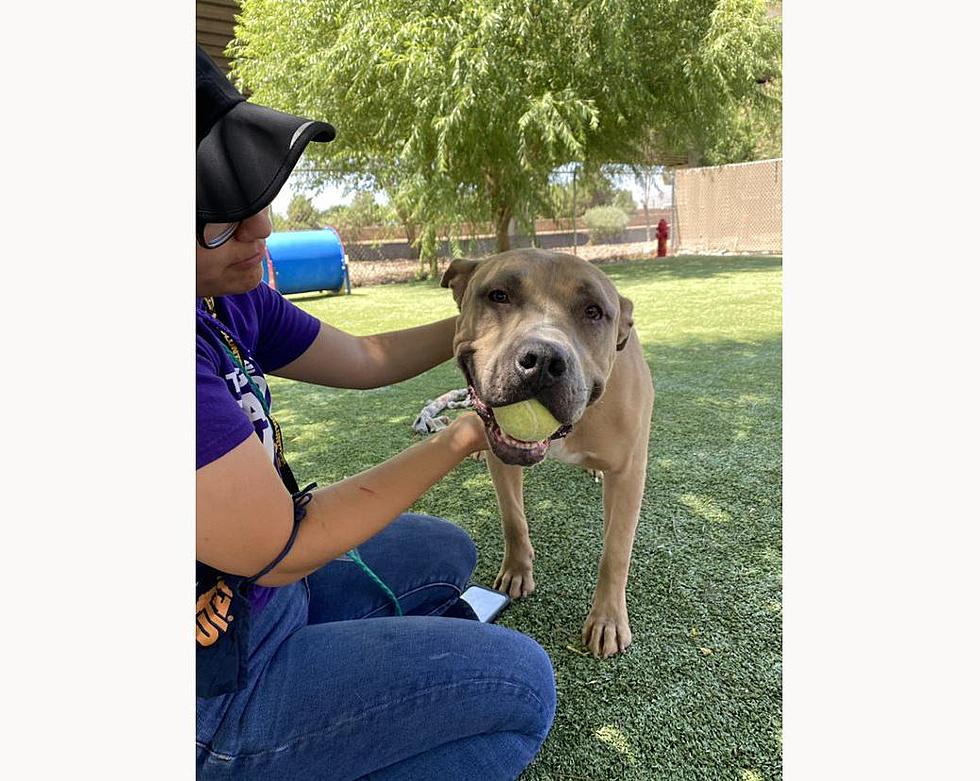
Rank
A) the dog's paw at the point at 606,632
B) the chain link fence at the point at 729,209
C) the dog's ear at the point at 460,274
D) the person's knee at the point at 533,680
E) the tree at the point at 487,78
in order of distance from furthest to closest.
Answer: the chain link fence at the point at 729,209, the tree at the point at 487,78, the dog's ear at the point at 460,274, the dog's paw at the point at 606,632, the person's knee at the point at 533,680

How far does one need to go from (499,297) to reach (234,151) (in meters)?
1.01

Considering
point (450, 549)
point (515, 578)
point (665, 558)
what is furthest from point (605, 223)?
point (450, 549)

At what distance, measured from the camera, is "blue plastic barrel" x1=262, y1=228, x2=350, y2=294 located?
12172mm

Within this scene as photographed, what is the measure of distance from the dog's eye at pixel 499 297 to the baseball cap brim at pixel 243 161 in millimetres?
882

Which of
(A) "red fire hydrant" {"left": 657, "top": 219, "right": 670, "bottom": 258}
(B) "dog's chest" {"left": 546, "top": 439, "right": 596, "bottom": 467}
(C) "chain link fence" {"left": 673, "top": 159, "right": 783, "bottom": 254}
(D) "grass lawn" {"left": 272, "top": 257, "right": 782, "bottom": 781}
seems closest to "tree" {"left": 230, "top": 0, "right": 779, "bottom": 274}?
(C) "chain link fence" {"left": 673, "top": 159, "right": 783, "bottom": 254}

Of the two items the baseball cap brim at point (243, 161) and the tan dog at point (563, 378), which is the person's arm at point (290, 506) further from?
the baseball cap brim at point (243, 161)

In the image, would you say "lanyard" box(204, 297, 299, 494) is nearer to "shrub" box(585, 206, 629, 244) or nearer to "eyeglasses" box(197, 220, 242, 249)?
"eyeglasses" box(197, 220, 242, 249)

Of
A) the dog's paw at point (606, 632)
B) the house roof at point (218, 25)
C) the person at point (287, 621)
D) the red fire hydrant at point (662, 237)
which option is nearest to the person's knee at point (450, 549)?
the dog's paw at point (606, 632)

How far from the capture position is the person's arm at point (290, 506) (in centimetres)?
127

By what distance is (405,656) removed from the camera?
5.23 ft

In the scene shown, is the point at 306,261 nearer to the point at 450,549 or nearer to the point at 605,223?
the point at 450,549

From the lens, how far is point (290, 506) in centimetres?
143

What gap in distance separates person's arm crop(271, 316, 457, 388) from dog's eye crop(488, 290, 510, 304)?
41 cm
